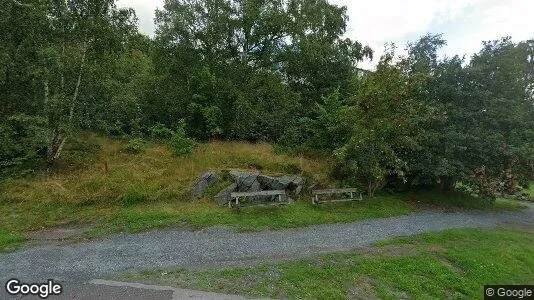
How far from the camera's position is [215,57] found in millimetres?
21172

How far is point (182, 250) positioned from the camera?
9.11 m

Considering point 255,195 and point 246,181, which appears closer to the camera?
point 255,195

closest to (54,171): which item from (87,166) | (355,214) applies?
(87,166)

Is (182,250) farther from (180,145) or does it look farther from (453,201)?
(453,201)

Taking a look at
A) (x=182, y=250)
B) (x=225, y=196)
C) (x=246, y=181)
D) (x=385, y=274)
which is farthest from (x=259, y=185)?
(x=385, y=274)

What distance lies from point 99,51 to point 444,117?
16504 mm

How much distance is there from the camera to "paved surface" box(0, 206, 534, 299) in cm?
749

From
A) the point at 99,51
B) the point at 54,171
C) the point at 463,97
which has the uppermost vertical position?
the point at 99,51

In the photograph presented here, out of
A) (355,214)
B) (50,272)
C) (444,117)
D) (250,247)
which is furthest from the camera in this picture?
(444,117)

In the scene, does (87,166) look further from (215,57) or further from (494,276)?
(494,276)

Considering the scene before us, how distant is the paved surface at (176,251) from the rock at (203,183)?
3027 mm

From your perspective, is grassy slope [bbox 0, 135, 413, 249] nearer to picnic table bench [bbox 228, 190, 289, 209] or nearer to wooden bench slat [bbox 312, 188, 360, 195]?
picnic table bench [bbox 228, 190, 289, 209]

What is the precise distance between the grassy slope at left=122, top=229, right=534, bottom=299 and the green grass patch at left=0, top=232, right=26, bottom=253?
160 inches

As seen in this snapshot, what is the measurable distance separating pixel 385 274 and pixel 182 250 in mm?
5243
